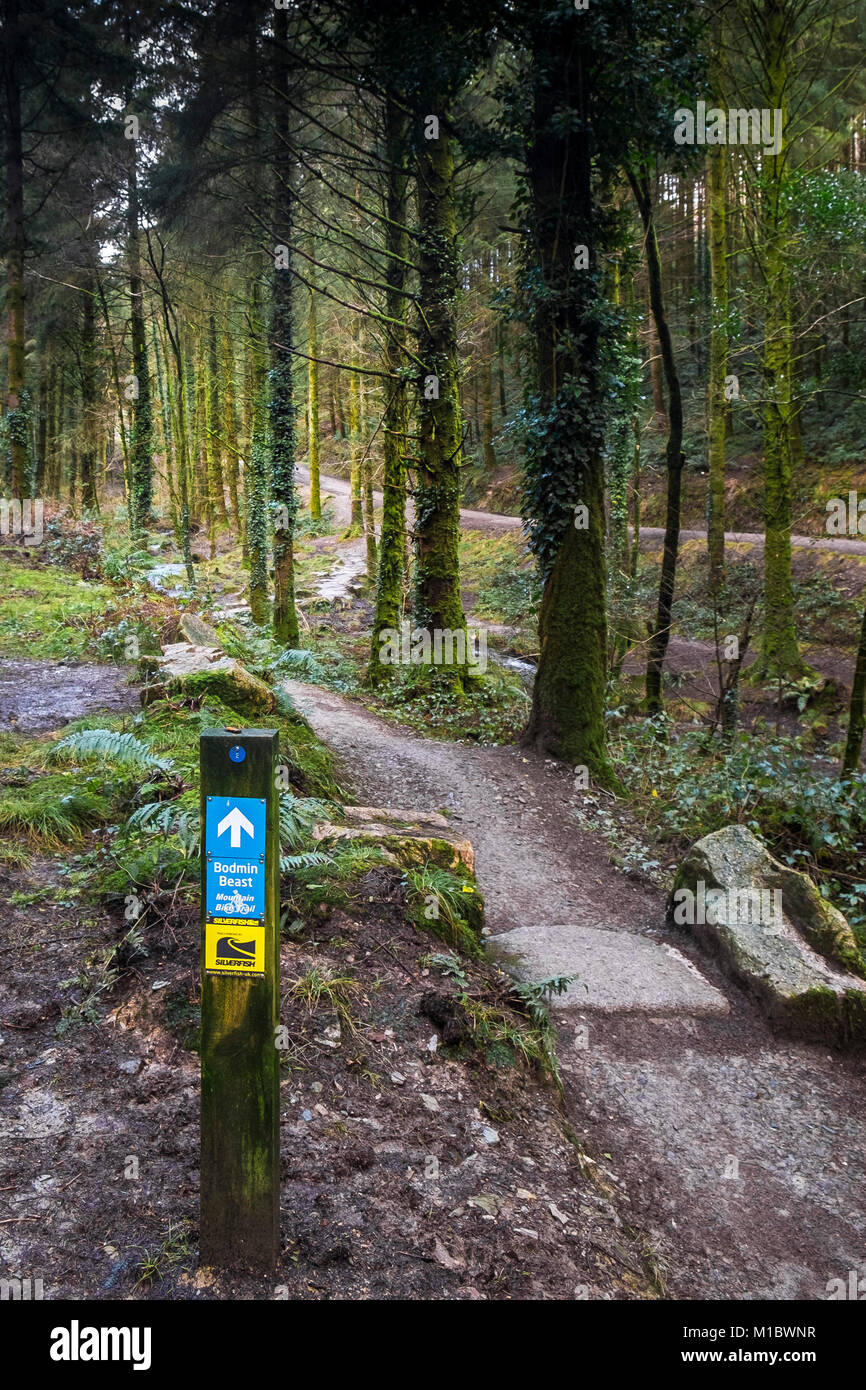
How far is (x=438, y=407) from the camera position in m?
12.1

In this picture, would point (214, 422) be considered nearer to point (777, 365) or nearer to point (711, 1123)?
point (777, 365)

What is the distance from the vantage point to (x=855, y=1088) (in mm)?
4867

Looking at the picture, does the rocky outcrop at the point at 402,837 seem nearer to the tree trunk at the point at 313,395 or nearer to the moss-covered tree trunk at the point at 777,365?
the moss-covered tree trunk at the point at 777,365

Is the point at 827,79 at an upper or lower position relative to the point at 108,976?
upper

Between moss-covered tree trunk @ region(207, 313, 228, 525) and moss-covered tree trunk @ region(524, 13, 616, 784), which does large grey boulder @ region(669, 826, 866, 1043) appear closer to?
moss-covered tree trunk @ region(524, 13, 616, 784)

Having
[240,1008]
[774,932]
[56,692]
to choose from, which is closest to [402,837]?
[774,932]

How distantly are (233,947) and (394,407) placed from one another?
468 inches

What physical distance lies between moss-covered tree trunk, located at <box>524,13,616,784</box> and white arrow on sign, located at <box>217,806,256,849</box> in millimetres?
7466

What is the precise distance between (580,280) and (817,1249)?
904 cm

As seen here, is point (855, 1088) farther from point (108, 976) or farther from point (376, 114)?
point (376, 114)

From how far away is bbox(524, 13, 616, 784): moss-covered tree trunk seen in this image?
9.00 meters

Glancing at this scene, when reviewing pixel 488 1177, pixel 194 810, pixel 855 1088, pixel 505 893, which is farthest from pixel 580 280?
pixel 488 1177

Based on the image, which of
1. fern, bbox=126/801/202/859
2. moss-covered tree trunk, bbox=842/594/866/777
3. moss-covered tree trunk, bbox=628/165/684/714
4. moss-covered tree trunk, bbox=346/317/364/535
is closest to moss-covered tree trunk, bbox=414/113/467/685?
moss-covered tree trunk, bbox=628/165/684/714

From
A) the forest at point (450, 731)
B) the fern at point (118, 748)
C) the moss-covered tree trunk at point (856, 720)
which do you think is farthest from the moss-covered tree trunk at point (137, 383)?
the moss-covered tree trunk at point (856, 720)
